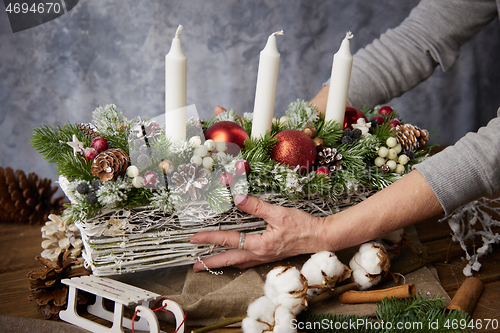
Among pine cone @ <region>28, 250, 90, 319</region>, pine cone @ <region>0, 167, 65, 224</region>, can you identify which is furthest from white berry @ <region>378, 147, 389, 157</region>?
pine cone @ <region>0, 167, 65, 224</region>

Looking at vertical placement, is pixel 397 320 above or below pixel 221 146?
below

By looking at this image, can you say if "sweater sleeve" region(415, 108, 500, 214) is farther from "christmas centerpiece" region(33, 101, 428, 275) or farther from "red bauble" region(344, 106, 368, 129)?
"red bauble" region(344, 106, 368, 129)

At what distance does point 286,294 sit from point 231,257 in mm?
188

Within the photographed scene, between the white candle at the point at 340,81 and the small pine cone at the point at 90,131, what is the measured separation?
51 centimetres

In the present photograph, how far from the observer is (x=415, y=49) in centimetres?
123

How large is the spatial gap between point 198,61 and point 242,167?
135cm

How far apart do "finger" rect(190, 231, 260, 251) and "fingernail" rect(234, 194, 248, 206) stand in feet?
0.27

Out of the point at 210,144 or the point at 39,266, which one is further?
the point at 39,266

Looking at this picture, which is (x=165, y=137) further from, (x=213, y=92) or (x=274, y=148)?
(x=213, y=92)

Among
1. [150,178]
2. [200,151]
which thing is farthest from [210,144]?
[150,178]

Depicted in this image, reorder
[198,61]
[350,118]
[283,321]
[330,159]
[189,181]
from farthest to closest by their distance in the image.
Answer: [198,61] → [350,118] → [330,159] → [189,181] → [283,321]

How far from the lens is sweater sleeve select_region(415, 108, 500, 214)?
67 cm

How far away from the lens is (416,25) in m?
1.24

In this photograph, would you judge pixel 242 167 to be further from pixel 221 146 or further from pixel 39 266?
pixel 39 266
